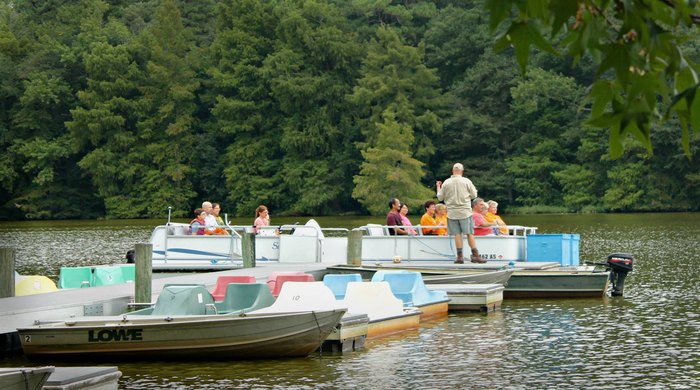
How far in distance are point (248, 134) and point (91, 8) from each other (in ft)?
53.7

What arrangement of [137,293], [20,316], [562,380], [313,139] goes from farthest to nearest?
[313,139] < [137,293] < [20,316] < [562,380]

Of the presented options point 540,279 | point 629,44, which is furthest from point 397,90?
point 629,44

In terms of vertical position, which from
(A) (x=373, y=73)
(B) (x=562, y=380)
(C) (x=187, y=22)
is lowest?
(B) (x=562, y=380)

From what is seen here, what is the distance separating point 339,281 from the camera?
1850cm

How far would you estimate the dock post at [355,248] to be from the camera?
72.4ft

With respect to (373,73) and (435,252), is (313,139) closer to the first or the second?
(373,73)

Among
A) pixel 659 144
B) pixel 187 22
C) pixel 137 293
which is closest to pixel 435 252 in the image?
pixel 137 293

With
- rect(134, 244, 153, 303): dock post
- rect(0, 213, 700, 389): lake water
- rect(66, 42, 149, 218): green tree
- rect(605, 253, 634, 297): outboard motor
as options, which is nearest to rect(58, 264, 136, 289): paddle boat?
rect(134, 244, 153, 303): dock post

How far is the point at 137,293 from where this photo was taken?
55.1 feet

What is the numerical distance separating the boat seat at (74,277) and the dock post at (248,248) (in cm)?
314

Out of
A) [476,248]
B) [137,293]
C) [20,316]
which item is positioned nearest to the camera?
[20,316]

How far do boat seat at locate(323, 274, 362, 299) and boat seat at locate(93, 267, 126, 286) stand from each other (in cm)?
488

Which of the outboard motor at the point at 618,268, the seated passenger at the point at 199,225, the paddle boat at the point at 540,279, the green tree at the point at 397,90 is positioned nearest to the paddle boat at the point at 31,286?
the paddle boat at the point at 540,279

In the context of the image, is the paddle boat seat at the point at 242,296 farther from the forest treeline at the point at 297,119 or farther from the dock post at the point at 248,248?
the forest treeline at the point at 297,119
